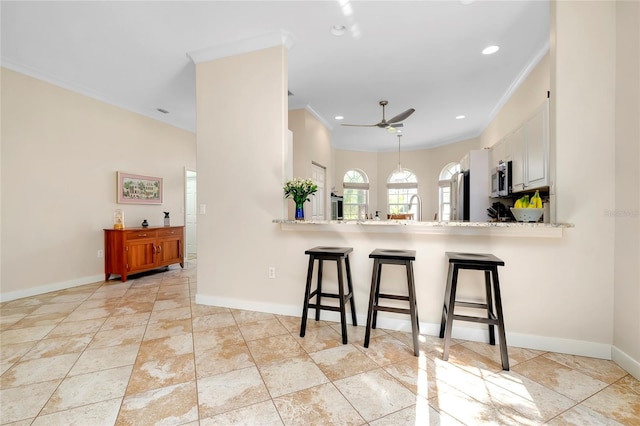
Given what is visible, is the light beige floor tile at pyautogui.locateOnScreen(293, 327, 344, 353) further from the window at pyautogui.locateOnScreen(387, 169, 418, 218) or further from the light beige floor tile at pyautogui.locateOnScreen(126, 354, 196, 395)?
the window at pyautogui.locateOnScreen(387, 169, 418, 218)

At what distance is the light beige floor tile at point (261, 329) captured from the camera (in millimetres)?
2441

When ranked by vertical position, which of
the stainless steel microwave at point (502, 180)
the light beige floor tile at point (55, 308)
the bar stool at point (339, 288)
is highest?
the stainless steel microwave at point (502, 180)

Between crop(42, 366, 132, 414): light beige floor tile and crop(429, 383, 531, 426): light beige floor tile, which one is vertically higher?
crop(429, 383, 531, 426): light beige floor tile

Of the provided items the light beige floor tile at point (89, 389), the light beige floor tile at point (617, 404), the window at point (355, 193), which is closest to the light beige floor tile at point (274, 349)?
the light beige floor tile at point (89, 389)

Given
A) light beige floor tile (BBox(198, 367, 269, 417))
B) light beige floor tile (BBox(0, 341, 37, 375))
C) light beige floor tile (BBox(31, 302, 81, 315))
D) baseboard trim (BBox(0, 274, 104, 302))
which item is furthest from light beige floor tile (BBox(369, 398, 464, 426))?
baseboard trim (BBox(0, 274, 104, 302))

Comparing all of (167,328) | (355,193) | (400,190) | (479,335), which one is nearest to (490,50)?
(479,335)

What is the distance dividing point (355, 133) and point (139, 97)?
4299 mm

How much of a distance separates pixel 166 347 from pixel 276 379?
3.37ft

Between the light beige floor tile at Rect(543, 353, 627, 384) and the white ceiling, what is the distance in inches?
113

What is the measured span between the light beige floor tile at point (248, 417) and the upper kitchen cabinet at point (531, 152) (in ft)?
9.49

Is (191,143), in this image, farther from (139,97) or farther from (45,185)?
(45,185)

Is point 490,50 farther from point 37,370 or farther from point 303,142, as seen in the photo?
point 37,370

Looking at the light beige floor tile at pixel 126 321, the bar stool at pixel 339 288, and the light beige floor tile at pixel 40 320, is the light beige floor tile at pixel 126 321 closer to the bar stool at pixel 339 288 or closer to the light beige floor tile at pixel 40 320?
the light beige floor tile at pixel 40 320

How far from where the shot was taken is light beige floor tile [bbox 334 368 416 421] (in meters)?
1.53
